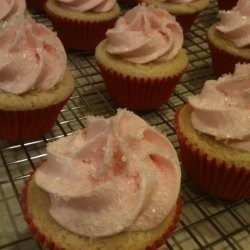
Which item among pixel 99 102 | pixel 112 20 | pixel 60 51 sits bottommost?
pixel 99 102

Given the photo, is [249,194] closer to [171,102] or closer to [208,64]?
[171,102]

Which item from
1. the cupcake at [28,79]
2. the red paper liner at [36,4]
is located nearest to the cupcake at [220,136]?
the cupcake at [28,79]

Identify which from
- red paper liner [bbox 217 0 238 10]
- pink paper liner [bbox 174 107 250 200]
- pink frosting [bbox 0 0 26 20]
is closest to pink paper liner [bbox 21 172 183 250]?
pink paper liner [bbox 174 107 250 200]

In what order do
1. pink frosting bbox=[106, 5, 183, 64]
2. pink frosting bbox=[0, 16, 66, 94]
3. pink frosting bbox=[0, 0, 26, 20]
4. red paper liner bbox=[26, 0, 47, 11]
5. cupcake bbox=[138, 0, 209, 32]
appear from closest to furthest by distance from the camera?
1. pink frosting bbox=[0, 16, 66, 94]
2. pink frosting bbox=[106, 5, 183, 64]
3. pink frosting bbox=[0, 0, 26, 20]
4. cupcake bbox=[138, 0, 209, 32]
5. red paper liner bbox=[26, 0, 47, 11]

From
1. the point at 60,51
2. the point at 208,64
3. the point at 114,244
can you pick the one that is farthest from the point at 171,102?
the point at 114,244

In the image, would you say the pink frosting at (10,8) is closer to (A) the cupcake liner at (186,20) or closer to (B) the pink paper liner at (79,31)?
(B) the pink paper liner at (79,31)

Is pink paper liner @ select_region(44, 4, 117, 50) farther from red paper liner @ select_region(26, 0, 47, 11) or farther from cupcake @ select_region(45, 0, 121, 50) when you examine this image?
red paper liner @ select_region(26, 0, 47, 11)

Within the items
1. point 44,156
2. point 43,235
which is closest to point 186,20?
point 44,156
